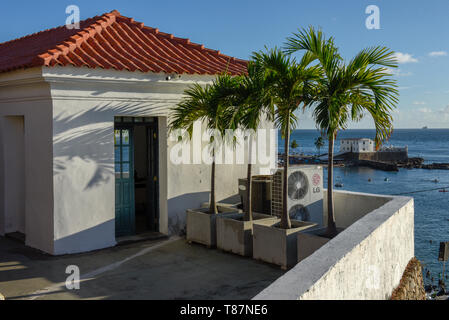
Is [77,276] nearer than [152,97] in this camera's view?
Yes

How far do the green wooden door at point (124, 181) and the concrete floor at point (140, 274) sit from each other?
29.5 inches

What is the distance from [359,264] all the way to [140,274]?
3.71m

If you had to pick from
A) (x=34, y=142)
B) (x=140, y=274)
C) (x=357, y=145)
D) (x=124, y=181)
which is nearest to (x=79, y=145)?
(x=34, y=142)

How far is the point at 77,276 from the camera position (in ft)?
24.2

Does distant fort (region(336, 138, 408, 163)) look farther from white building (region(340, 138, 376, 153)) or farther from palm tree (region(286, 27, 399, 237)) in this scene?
palm tree (region(286, 27, 399, 237))

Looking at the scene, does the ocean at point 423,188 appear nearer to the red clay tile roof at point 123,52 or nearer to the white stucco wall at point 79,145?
the red clay tile roof at point 123,52

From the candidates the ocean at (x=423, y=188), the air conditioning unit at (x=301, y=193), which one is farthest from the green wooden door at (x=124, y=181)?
the ocean at (x=423, y=188)

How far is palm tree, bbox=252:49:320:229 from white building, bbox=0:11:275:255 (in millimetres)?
1671

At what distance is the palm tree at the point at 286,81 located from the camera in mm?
7410

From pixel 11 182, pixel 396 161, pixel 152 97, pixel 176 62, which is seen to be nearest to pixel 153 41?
pixel 176 62
